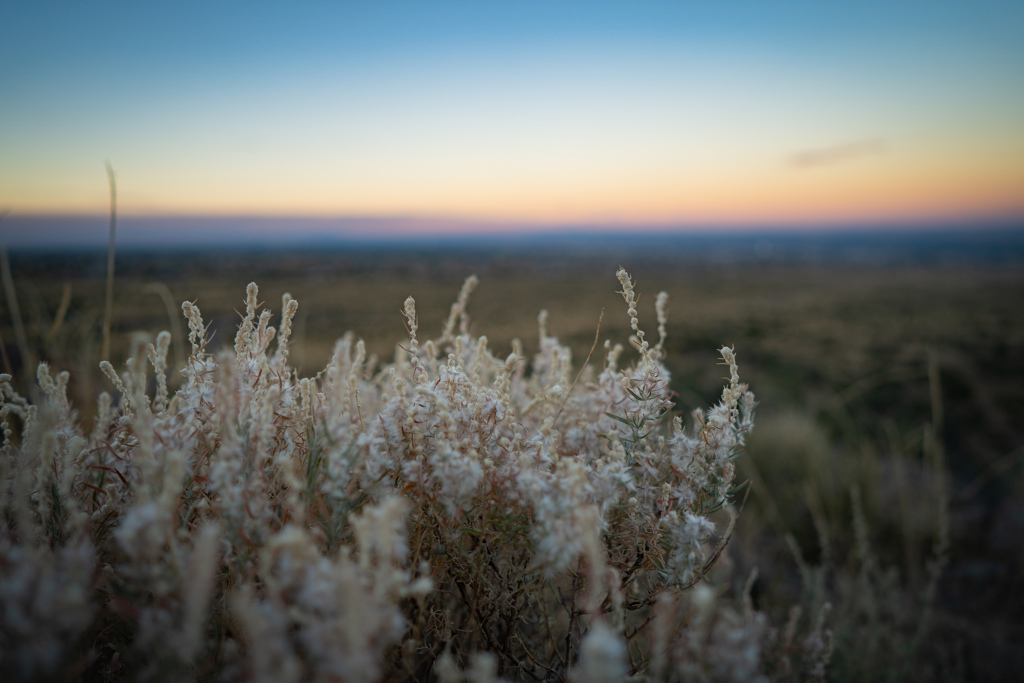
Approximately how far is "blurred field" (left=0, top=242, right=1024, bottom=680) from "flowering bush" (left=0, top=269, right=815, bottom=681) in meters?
0.77

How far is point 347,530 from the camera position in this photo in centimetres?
144

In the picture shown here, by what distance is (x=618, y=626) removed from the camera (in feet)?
3.87

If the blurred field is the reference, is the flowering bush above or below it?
above

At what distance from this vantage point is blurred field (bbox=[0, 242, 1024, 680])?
12.5 ft

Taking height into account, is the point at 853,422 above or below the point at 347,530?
below

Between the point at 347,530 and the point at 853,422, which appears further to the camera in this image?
the point at 853,422

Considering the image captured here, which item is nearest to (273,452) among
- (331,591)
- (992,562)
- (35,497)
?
(35,497)

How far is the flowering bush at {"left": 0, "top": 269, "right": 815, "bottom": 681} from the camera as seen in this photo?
3.28ft

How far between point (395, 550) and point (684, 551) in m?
0.90

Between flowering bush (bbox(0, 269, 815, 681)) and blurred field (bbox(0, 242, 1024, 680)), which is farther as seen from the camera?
blurred field (bbox(0, 242, 1024, 680))

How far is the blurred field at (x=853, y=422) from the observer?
150 inches

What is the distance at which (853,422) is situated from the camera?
8.60m

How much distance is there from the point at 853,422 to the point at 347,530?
9.65 m

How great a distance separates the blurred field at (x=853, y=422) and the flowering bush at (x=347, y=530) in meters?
0.77
